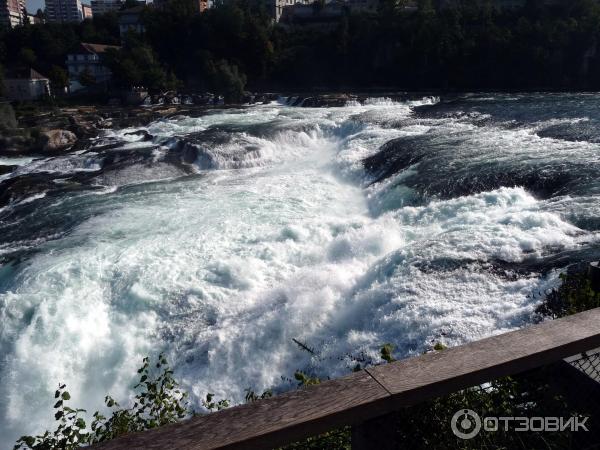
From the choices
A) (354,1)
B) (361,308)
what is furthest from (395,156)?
(354,1)

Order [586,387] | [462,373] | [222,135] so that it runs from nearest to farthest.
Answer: [462,373], [586,387], [222,135]

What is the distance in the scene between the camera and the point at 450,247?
31.0 feet

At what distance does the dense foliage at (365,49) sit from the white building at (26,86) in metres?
9.68

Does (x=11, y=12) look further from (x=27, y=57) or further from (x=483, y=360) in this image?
(x=483, y=360)

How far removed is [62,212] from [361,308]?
10877 millimetres

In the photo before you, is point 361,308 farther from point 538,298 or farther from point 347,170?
point 347,170

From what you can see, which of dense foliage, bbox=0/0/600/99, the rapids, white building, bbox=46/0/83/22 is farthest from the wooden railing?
white building, bbox=46/0/83/22

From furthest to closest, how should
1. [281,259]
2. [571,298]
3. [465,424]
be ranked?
[281,259] → [571,298] → [465,424]

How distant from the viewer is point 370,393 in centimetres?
181

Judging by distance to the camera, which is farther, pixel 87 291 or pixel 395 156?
pixel 395 156

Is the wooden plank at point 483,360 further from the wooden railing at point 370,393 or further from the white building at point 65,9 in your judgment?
the white building at point 65,9

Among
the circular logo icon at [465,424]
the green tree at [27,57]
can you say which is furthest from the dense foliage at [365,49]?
the circular logo icon at [465,424]

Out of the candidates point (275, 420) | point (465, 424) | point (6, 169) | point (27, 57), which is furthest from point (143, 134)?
point (27, 57)

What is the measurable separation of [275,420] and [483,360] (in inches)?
32.7
